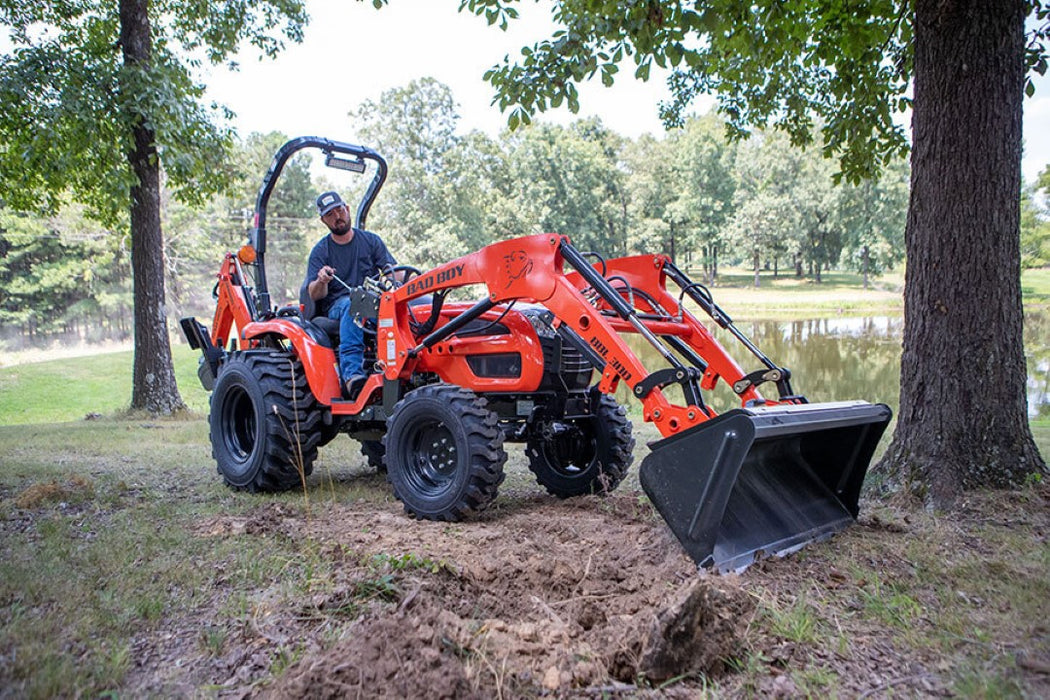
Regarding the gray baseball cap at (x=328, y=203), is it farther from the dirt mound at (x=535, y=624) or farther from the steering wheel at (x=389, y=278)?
the dirt mound at (x=535, y=624)

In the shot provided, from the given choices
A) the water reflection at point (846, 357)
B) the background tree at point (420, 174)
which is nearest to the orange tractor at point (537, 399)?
the water reflection at point (846, 357)

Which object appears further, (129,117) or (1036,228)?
(1036,228)

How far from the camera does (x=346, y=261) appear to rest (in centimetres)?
618

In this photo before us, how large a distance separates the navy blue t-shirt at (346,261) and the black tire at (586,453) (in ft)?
6.38

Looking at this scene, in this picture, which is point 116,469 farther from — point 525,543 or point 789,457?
point 789,457

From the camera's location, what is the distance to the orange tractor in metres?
3.75

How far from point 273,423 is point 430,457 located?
1.45 m

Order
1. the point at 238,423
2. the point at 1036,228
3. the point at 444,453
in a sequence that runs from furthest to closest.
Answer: the point at 1036,228, the point at 238,423, the point at 444,453

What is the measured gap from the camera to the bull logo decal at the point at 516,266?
4684 millimetres

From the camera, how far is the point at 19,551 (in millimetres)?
3943

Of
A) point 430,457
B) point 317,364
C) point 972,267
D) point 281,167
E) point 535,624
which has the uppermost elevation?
point 281,167

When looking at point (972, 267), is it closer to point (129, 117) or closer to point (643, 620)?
point (643, 620)

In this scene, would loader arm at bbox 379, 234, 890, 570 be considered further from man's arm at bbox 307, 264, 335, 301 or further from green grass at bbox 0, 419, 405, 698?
green grass at bbox 0, 419, 405, 698

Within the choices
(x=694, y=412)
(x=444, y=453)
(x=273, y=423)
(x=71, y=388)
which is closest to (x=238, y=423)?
(x=273, y=423)
